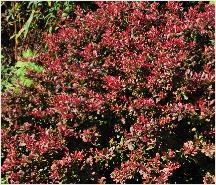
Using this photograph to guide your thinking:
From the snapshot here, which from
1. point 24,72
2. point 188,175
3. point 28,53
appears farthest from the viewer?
point 28,53

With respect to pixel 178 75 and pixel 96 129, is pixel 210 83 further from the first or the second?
pixel 96 129

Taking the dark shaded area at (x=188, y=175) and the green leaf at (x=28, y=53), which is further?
the green leaf at (x=28, y=53)

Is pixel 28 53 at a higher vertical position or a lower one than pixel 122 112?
higher

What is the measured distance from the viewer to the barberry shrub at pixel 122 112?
308 cm

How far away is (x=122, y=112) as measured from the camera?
3.25 metres

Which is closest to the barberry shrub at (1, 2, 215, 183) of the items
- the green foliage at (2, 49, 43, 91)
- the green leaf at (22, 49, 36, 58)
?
the green foliage at (2, 49, 43, 91)

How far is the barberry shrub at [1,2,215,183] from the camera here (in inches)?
121

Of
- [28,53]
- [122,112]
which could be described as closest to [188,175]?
[122,112]

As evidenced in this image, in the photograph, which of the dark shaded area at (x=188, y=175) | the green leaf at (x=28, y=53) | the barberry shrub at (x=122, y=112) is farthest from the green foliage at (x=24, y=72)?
the dark shaded area at (x=188, y=175)

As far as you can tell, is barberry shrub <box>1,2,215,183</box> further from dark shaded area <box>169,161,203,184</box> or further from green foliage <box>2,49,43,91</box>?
green foliage <box>2,49,43,91</box>

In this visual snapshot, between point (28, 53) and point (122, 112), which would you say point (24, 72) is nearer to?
point (28, 53)

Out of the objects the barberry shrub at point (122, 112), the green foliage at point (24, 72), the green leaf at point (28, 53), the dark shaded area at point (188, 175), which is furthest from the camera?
the green leaf at point (28, 53)

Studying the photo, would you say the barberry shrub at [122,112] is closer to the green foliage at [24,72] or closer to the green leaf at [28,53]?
the green foliage at [24,72]

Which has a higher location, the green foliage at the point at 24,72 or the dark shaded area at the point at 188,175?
the green foliage at the point at 24,72
